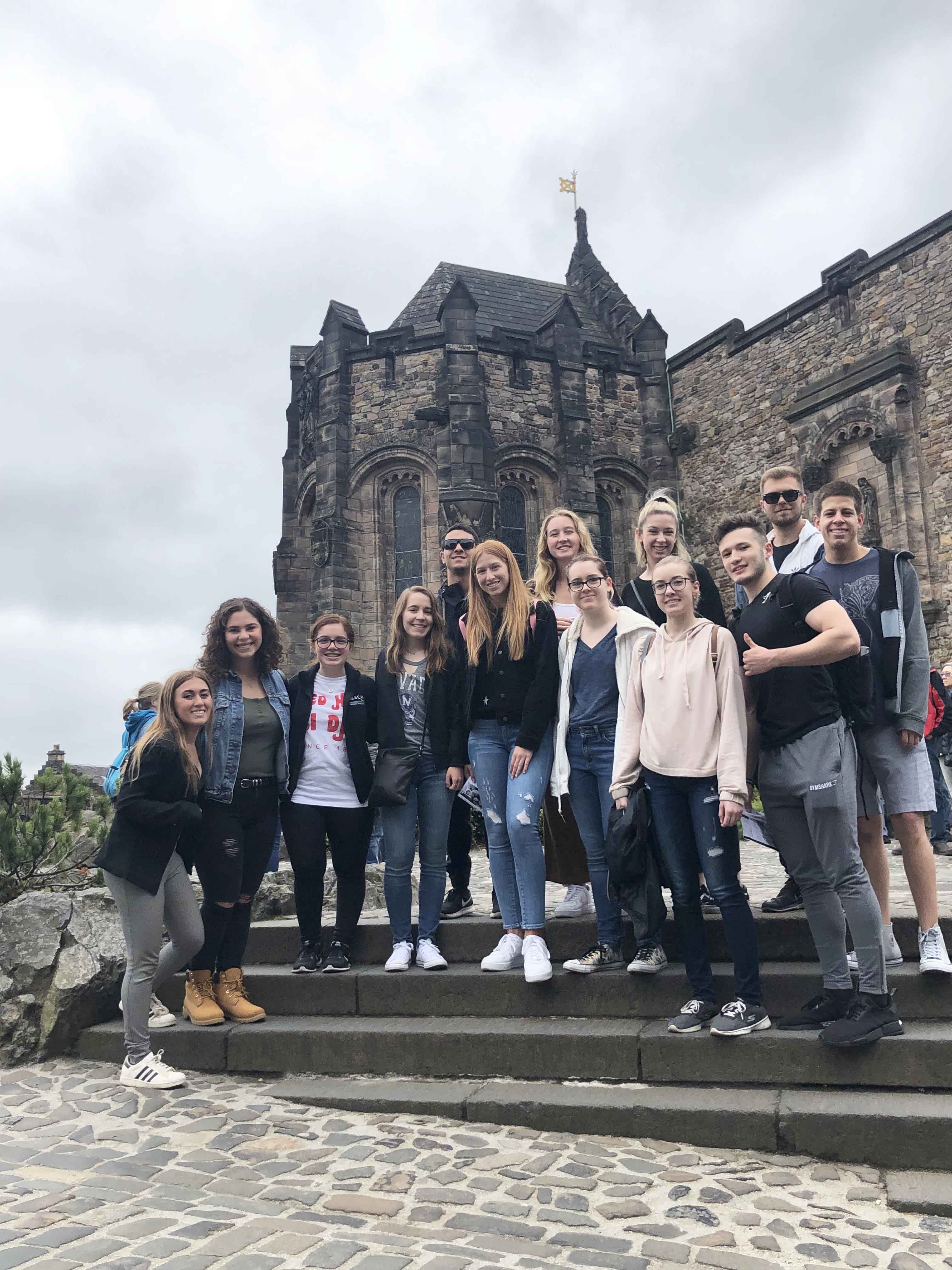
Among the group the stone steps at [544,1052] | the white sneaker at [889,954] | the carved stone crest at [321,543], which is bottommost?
the stone steps at [544,1052]

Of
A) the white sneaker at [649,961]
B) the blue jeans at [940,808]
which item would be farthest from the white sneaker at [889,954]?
the blue jeans at [940,808]

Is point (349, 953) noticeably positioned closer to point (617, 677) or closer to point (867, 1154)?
point (617, 677)

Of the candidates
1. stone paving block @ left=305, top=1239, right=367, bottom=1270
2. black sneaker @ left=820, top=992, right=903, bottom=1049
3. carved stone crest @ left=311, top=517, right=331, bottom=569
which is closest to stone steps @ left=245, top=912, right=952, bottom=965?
black sneaker @ left=820, top=992, right=903, bottom=1049

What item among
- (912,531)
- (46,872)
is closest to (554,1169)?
(46,872)

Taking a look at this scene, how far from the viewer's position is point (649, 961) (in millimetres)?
4152

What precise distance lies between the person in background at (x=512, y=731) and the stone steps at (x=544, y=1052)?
32 cm

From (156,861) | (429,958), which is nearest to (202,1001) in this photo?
(156,861)

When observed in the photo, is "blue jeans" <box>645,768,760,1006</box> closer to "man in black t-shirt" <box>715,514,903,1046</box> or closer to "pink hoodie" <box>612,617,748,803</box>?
"pink hoodie" <box>612,617,748,803</box>

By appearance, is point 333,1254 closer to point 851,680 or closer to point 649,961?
point 649,961

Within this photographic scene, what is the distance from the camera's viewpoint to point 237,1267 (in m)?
2.74

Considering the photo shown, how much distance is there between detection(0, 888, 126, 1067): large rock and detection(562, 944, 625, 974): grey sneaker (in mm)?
2675

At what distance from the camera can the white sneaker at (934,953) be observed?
3.73 metres

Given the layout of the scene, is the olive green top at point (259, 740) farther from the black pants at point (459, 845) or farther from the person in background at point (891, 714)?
the person in background at point (891, 714)

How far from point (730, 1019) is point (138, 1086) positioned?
108 inches
